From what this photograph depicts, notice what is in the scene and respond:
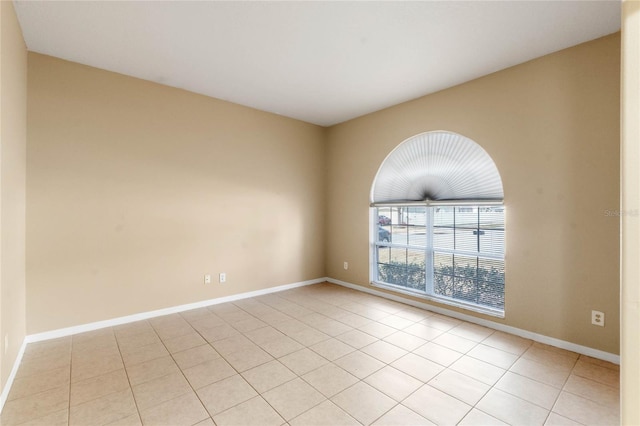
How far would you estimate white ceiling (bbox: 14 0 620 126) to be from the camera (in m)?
2.39

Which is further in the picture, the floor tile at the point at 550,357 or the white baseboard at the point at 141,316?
the white baseboard at the point at 141,316

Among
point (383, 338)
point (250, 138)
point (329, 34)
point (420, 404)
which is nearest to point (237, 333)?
point (383, 338)

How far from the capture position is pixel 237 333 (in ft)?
10.8

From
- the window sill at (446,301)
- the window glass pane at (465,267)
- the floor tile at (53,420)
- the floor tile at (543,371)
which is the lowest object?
the floor tile at (53,420)

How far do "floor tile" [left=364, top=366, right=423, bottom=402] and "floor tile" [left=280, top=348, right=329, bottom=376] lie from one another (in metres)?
0.48

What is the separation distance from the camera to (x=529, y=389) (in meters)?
2.27

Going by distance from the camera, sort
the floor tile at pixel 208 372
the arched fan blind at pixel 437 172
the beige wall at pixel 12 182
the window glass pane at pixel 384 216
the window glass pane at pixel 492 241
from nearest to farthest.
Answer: the beige wall at pixel 12 182 → the floor tile at pixel 208 372 → the window glass pane at pixel 492 241 → the arched fan blind at pixel 437 172 → the window glass pane at pixel 384 216

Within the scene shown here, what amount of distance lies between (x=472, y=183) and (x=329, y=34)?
239 cm

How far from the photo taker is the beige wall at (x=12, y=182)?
2.14 meters

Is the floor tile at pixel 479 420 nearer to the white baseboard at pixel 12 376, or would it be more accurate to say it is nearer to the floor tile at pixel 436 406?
the floor tile at pixel 436 406

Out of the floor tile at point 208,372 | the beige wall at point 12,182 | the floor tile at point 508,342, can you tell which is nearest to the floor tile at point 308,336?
the floor tile at point 208,372

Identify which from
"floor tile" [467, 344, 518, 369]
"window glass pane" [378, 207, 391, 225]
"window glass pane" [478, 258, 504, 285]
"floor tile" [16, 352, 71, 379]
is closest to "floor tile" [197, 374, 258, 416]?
"floor tile" [16, 352, 71, 379]

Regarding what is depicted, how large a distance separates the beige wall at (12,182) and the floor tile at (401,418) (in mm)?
2694

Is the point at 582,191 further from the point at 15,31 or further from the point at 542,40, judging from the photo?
the point at 15,31
